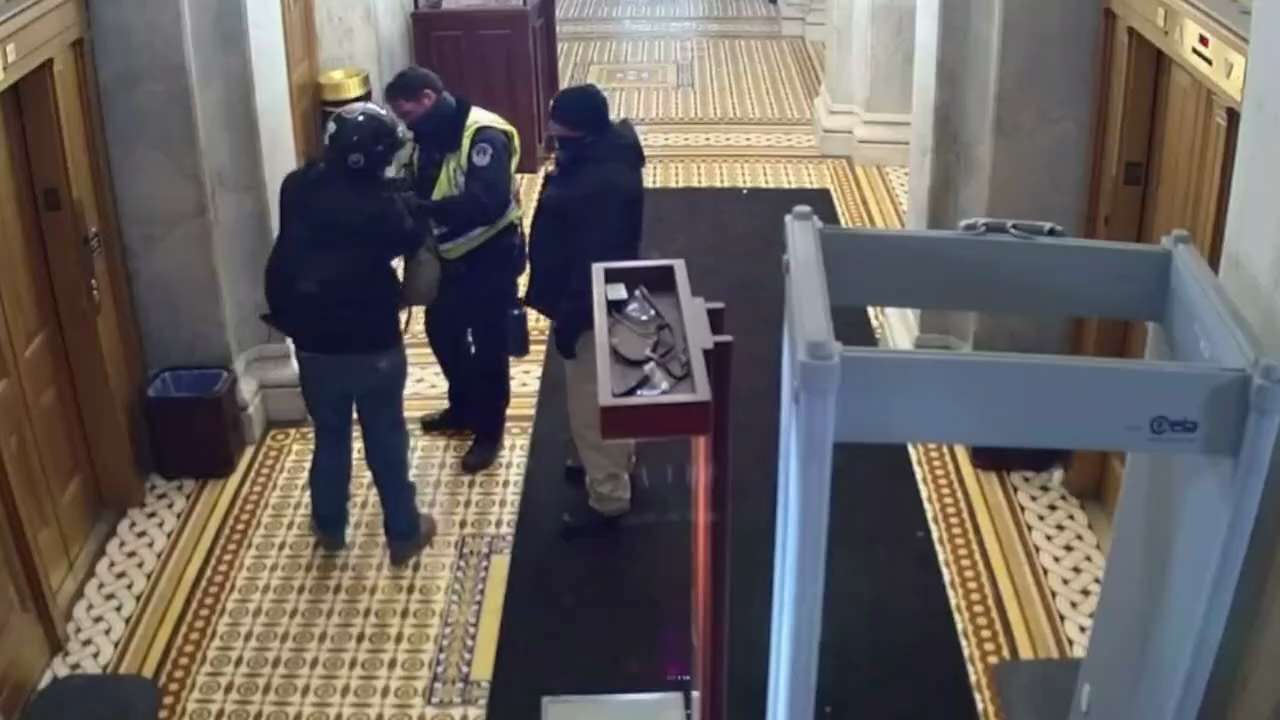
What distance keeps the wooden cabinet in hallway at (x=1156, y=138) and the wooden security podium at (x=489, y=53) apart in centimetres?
443

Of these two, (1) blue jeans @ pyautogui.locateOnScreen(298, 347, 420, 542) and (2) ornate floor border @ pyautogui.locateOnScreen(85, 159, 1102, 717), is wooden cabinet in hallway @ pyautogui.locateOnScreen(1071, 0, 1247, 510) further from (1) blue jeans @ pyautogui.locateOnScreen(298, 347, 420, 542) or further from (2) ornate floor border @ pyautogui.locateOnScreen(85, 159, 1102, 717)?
(1) blue jeans @ pyautogui.locateOnScreen(298, 347, 420, 542)

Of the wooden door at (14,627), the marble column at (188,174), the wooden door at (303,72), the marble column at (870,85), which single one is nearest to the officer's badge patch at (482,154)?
the marble column at (188,174)

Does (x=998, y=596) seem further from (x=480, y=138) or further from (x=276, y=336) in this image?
(x=276, y=336)

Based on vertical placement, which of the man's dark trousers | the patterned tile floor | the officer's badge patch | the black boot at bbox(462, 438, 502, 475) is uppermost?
the officer's badge patch

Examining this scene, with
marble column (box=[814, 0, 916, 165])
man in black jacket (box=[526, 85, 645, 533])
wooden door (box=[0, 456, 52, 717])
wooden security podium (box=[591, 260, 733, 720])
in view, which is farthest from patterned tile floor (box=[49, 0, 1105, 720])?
marble column (box=[814, 0, 916, 165])

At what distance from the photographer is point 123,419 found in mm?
5652

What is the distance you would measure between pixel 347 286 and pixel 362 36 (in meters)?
3.60

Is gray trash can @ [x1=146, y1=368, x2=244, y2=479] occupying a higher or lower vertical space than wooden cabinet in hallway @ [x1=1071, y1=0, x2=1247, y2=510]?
lower

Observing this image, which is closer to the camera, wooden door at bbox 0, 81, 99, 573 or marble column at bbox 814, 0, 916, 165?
wooden door at bbox 0, 81, 99, 573

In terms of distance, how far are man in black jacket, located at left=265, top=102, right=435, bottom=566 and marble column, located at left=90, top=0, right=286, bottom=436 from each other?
93 cm

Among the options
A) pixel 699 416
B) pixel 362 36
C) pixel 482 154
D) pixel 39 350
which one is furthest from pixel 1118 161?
pixel 362 36

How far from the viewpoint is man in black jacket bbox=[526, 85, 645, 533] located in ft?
16.2

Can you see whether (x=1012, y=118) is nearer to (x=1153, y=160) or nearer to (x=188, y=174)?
(x=1153, y=160)

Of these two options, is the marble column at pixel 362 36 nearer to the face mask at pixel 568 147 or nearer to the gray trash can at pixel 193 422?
the gray trash can at pixel 193 422
